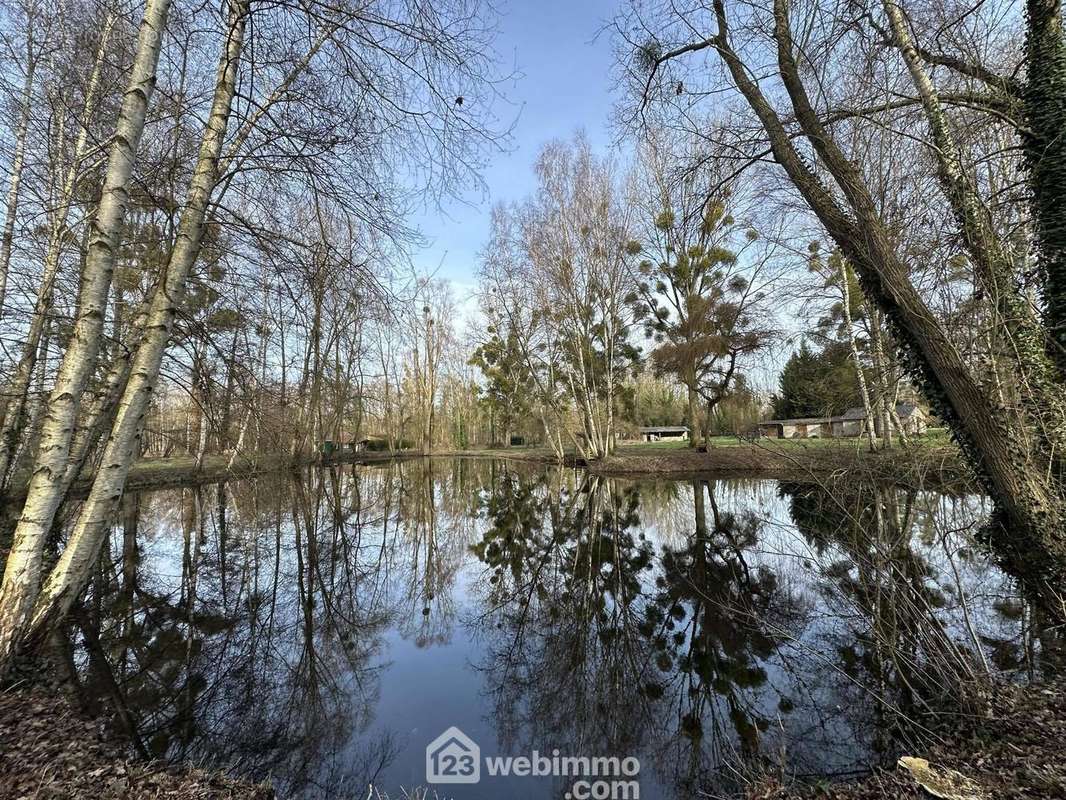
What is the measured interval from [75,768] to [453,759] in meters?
2.24

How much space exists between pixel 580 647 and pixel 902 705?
278cm

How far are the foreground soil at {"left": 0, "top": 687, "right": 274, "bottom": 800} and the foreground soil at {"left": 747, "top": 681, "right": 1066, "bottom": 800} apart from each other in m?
3.15

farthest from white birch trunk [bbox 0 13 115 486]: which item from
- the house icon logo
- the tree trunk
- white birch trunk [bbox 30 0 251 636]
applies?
the tree trunk

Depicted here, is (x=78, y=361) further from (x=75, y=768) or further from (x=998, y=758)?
(x=998, y=758)

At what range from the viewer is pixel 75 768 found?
8.38 ft

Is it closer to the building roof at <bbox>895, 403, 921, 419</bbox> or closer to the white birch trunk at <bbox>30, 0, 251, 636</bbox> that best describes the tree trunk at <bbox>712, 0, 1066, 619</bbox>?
the building roof at <bbox>895, 403, 921, 419</bbox>

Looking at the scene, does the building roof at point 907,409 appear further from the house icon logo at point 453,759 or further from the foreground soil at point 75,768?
the foreground soil at point 75,768

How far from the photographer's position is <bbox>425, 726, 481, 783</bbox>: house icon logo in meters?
3.30

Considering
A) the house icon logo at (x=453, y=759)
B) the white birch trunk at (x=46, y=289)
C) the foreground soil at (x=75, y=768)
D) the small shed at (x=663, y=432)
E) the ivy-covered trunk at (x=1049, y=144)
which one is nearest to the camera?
the foreground soil at (x=75, y=768)

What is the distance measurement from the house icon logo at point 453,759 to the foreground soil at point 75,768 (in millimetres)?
1080

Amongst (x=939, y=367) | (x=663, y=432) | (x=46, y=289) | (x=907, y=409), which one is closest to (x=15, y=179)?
(x=46, y=289)

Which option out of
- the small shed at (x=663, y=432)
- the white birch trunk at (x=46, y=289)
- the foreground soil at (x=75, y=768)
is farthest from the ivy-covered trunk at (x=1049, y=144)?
the small shed at (x=663, y=432)

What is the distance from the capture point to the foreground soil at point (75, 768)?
7.70ft

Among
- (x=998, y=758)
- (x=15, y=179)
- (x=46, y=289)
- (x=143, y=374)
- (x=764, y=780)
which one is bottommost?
(x=764, y=780)
